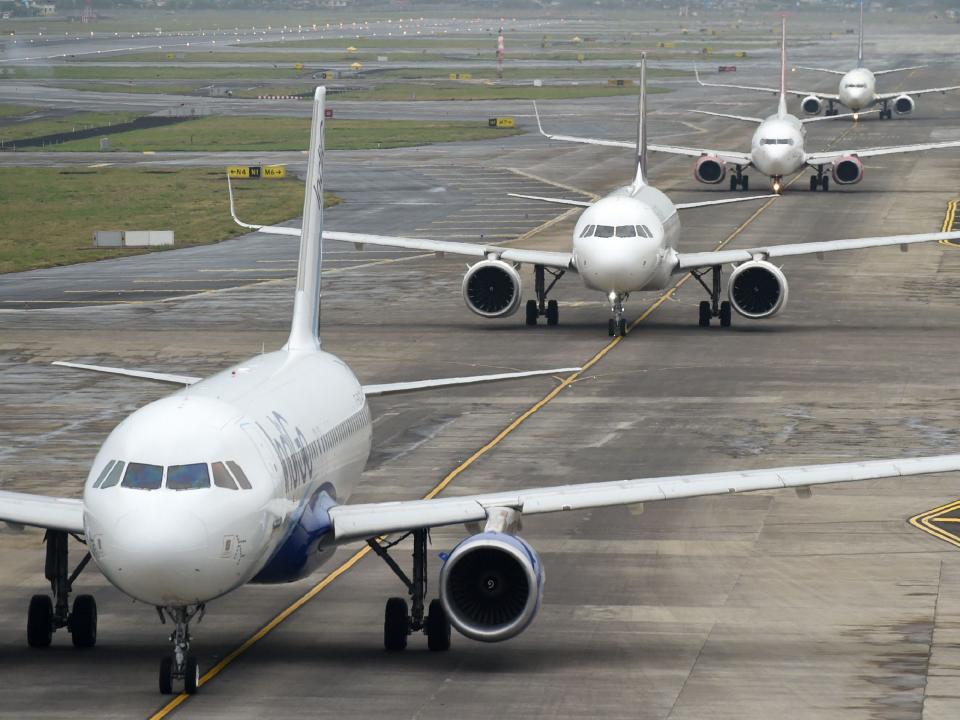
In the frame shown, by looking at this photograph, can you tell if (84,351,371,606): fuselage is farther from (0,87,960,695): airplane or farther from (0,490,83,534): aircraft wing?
(0,490,83,534): aircraft wing

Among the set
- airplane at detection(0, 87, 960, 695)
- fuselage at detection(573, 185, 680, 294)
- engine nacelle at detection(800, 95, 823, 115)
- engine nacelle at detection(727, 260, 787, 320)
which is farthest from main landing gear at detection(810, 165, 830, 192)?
airplane at detection(0, 87, 960, 695)

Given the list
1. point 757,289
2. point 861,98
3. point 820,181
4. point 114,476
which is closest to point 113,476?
point 114,476

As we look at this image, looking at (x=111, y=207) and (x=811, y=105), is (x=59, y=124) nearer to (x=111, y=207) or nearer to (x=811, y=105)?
(x=111, y=207)

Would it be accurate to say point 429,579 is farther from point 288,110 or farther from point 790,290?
point 288,110

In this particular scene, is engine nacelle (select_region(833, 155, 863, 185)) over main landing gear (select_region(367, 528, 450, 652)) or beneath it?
over

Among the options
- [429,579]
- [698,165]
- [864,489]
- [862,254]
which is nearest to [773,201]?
[698,165]

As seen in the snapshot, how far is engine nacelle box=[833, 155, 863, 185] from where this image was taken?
109375 millimetres

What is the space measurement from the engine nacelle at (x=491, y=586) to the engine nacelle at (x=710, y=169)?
8667cm

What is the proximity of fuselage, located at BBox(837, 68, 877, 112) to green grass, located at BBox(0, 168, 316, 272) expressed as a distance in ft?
A: 187

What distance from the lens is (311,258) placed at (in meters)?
34.5

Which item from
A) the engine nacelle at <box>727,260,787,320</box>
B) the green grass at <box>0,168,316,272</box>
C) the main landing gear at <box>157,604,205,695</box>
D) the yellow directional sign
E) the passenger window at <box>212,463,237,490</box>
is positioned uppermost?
the green grass at <box>0,168,316,272</box>

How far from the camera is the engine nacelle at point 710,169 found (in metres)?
111

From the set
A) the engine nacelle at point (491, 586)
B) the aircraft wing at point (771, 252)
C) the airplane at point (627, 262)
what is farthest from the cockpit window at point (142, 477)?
the aircraft wing at point (771, 252)

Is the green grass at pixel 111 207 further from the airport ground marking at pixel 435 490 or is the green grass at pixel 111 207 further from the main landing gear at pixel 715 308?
the main landing gear at pixel 715 308
